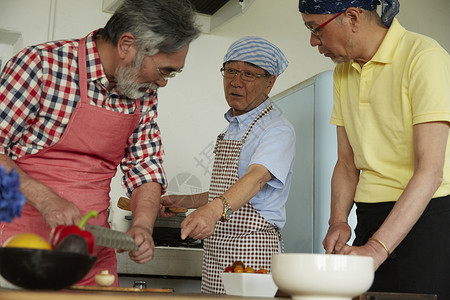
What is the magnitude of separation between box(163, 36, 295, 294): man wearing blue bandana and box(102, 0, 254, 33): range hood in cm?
60

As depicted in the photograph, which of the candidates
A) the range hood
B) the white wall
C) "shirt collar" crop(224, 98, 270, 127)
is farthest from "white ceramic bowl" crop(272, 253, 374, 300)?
the white wall

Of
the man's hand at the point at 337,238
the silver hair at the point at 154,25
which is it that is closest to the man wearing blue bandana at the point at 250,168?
the man's hand at the point at 337,238

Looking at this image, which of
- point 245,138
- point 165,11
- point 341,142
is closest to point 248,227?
point 245,138

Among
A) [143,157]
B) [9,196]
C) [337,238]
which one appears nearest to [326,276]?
[9,196]

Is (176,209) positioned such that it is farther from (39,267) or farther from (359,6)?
(39,267)

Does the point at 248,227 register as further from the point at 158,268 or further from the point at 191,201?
the point at 158,268

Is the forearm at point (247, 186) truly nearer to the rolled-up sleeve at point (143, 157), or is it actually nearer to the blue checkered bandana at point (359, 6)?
the rolled-up sleeve at point (143, 157)

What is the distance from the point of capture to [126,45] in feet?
4.85

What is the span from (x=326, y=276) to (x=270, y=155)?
40.0 inches

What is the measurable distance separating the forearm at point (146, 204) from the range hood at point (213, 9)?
4.24 feet

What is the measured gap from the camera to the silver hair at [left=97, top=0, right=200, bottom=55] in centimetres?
145

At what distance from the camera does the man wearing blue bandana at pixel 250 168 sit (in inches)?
71.8

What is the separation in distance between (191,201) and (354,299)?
1.39 meters

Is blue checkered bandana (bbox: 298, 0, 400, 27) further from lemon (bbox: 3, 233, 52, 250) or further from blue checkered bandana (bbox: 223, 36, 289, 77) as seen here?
lemon (bbox: 3, 233, 52, 250)
